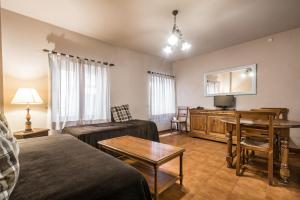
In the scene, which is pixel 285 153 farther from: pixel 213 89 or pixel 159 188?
pixel 213 89

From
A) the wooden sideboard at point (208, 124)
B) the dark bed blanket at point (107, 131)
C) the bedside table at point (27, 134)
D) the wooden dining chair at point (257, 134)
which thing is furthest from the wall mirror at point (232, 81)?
the bedside table at point (27, 134)

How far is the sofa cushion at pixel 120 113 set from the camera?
3568mm

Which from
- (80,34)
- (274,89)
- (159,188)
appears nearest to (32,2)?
(80,34)

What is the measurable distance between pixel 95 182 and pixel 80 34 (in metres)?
3.25

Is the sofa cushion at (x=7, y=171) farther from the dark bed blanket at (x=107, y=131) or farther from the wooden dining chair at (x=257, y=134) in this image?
the wooden dining chair at (x=257, y=134)

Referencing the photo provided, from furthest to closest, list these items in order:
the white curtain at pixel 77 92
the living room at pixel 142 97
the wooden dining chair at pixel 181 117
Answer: the wooden dining chair at pixel 181 117 < the white curtain at pixel 77 92 < the living room at pixel 142 97

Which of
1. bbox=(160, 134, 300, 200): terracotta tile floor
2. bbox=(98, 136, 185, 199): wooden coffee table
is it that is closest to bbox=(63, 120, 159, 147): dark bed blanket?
bbox=(98, 136, 185, 199): wooden coffee table

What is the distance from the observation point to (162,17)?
8.36 feet

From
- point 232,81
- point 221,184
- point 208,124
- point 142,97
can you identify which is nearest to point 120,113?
point 142,97

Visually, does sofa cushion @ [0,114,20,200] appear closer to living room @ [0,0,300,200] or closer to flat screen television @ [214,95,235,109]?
living room @ [0,0,300,200]

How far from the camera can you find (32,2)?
7.16 ft

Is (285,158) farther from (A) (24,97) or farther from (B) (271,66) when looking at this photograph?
(A) (24,97)

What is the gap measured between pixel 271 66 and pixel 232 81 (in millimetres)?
853

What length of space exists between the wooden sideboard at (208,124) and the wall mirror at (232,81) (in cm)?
67
